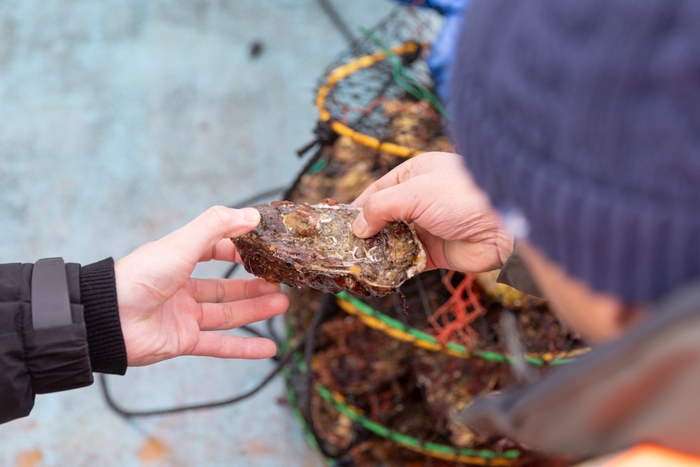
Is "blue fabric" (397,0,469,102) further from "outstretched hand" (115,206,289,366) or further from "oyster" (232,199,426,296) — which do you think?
"outstretched hand" (115,206,289,366)

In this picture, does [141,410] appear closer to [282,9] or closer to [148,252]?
[148,252]

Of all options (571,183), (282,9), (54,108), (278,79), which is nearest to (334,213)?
(571,183)

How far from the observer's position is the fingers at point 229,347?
1.49 m

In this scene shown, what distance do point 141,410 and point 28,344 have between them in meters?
1.25

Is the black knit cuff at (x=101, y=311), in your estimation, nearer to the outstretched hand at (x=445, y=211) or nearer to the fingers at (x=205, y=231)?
the fingers at (x=205, y=231)

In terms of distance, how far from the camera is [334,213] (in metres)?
1.50

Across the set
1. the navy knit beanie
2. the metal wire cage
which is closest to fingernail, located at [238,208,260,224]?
the metal wire cage

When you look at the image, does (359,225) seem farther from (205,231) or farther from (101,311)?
(101,311)

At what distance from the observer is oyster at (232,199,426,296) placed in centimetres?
137

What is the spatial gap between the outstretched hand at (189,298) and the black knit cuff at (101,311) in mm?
31

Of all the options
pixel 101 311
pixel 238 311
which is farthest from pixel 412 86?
pixel 101 311

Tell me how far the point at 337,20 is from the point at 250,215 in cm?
256

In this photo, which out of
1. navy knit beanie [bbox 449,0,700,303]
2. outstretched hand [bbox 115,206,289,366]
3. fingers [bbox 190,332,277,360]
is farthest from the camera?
fingers [bbox 190,332,277,360]

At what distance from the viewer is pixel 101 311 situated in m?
1.23
